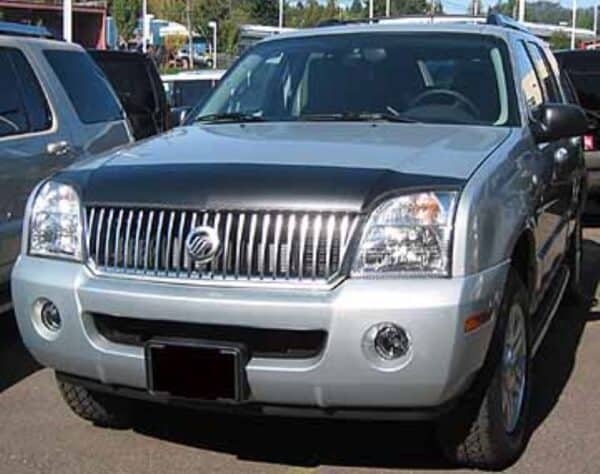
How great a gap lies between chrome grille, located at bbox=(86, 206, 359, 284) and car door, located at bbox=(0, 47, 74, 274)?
2.16m

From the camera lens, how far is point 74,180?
442 centimetres

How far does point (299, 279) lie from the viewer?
3.95 m

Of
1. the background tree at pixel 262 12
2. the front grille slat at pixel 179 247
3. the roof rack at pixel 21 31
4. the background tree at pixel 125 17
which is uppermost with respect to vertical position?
the roof rack at pixel 21 31

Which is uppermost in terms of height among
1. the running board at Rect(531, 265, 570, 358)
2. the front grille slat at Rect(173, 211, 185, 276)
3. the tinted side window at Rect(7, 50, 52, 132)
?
the tinted side window at Rect(7, 50, 52, 132)

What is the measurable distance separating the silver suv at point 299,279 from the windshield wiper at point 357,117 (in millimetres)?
285

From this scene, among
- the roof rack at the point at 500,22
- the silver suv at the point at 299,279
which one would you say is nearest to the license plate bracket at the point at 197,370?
the silver suv at the point at 299,279

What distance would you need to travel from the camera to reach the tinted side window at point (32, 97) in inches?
265

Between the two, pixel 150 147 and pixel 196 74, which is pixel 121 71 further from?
pixel 150 147

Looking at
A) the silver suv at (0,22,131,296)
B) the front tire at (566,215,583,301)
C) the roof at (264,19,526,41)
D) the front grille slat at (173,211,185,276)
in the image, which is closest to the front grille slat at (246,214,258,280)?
the front grille slat at (173,211,185,276)

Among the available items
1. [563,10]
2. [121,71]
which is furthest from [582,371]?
[563,10]

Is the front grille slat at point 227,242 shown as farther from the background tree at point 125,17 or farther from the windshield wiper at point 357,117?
the background tree at point 125,17

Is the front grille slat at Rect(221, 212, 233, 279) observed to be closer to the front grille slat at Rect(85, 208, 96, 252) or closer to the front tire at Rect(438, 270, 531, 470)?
the front grille slat at Rect(85, 208, 96, 252)

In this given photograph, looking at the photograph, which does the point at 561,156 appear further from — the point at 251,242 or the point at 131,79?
the point at 131,79

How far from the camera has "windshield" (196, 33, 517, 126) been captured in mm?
5328
